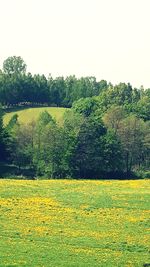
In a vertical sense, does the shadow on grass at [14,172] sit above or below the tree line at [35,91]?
below

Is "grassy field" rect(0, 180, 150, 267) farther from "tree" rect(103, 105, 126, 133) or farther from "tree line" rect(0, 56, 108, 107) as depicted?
"tree line" rect(0, 56, 108, 107)

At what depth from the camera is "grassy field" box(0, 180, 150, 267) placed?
33.7 meters

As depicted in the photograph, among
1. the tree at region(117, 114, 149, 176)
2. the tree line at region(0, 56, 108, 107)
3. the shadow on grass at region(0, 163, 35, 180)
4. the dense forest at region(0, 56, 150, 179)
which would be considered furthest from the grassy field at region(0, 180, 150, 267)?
the tree line at region(0, 56, 108, 107)

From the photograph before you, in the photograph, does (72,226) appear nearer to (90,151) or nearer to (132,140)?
(90,151)

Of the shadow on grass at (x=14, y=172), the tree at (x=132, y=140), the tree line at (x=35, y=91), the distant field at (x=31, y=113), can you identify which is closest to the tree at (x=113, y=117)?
the tree at (x=132, y=140)

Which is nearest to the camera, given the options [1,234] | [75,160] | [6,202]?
[1,234]

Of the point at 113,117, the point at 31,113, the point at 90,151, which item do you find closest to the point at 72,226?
the point at 90,151

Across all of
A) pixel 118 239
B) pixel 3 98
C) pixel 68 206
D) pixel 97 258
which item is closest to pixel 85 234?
pixel 118 239

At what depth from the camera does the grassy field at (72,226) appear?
33653 mm

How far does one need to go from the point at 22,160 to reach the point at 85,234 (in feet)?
195

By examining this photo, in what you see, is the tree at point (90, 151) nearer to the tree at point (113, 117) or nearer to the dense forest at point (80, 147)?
the dense forest at point (80, 147)

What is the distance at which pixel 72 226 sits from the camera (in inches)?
1666

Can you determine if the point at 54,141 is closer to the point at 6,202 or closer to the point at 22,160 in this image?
the point at 22,160

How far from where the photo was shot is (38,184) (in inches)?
2640
